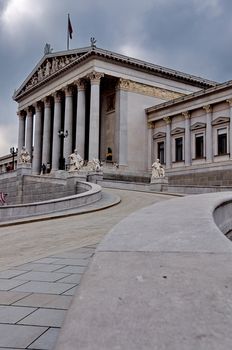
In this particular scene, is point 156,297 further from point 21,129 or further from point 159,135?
point 21,129

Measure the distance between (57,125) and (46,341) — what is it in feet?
180

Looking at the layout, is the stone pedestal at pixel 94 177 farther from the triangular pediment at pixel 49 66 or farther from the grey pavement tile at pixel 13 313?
the grey pavement tile at pixel 13 313

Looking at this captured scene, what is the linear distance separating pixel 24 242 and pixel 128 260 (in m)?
6.43

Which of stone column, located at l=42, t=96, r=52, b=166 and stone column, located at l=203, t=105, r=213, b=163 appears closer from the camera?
stone column, located at l=203, t=105, r=213, b=163

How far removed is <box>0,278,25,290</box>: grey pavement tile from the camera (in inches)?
191

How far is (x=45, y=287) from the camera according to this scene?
15.7 feet

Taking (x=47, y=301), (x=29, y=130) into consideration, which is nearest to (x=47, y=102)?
(x=29, y=130)

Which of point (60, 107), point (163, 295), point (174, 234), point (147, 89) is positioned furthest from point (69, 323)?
point (60, 107)

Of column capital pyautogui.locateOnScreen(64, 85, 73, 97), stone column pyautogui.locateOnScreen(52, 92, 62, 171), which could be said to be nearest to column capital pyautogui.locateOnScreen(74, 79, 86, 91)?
column capital pyautogui.locateOnScreen(64, 85, 73, 97)

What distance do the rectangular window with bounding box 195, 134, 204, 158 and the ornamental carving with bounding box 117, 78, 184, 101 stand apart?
10.3 meters

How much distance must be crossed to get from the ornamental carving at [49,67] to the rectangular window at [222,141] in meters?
20.7

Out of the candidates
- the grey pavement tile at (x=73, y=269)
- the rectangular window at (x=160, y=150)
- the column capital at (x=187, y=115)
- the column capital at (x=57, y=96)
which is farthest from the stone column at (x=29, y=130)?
the grey pavement tile at (x=73, y=269)

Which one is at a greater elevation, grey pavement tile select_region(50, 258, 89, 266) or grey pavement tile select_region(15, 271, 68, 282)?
grey pavement tile select_region(50, 258, 89, 266)

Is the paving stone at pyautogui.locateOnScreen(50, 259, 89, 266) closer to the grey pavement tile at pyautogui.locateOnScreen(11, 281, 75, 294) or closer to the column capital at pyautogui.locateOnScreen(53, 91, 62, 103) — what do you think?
the grey pavement tile at pyautogui.locateOnScreen(11, 281, 75, 294)
